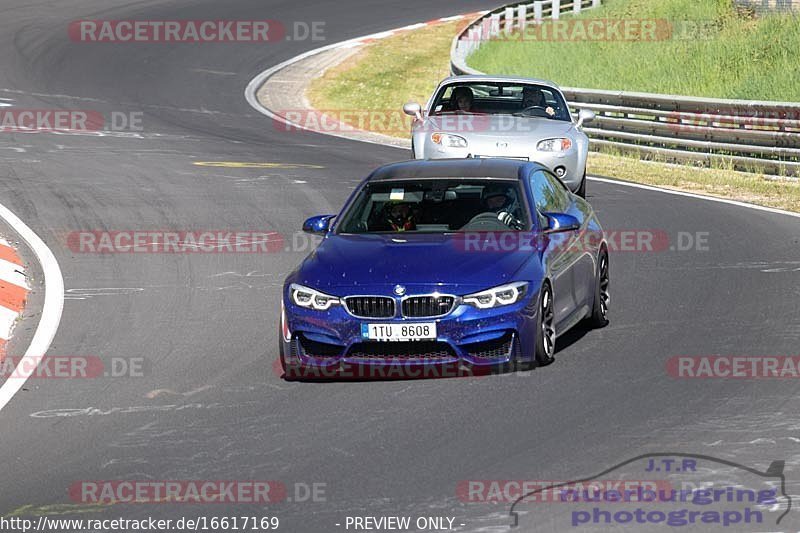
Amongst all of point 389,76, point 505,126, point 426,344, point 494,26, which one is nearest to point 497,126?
point 505,126

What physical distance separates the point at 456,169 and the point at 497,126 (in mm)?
6741

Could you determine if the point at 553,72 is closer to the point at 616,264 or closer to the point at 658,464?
the point at 616,264

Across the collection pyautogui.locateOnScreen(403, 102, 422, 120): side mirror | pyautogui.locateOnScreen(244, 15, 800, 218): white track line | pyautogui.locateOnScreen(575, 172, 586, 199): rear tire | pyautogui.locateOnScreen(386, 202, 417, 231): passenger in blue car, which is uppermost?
pyautogui.locateOnScreen(386, 202, 417, 231): passenger in blue car

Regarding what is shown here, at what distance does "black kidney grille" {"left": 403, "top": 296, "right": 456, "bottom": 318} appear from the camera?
998 centimetres

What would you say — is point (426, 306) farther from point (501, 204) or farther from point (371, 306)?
point (501, 204)

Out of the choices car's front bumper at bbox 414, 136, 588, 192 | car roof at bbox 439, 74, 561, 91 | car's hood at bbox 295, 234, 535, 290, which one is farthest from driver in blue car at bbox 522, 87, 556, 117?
car's hood at bbox 295, 234, 535, 290

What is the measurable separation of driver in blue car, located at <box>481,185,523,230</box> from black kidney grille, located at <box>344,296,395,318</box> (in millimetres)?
1552

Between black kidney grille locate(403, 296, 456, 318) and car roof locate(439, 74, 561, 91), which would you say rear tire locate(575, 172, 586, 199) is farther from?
black kidney grille locate(403, 296, 456, 318)

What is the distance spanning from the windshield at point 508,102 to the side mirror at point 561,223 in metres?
8.03

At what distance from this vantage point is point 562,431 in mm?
8742

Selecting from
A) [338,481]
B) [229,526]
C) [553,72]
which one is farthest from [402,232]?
[553,72]

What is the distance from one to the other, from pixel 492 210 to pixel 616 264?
3.72 meters

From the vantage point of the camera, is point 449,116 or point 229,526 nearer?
point 229,526

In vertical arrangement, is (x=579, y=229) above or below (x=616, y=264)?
above
